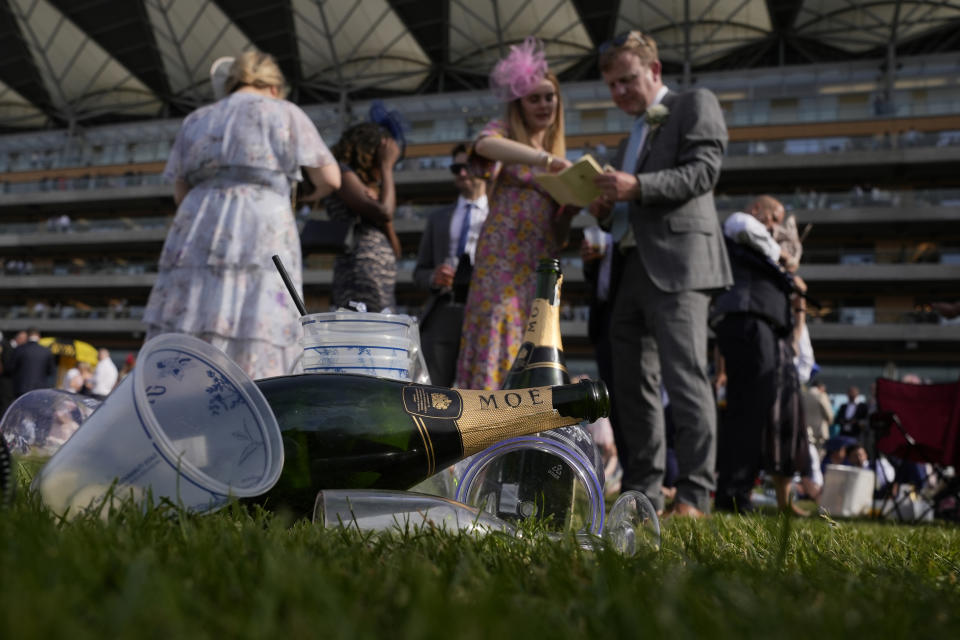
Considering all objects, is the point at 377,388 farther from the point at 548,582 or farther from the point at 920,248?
the point at 920,248

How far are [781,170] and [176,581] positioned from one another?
31.3 meters

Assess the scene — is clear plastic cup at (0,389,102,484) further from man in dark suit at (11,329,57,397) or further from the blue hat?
man in dark suit at (11,329,57,397)

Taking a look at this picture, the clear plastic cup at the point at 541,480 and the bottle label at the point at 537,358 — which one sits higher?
the bottle label at the point at 537,358

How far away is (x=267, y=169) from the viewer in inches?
119

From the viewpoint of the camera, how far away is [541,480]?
4.81 ft

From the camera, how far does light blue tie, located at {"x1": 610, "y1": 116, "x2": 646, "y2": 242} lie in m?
3.25

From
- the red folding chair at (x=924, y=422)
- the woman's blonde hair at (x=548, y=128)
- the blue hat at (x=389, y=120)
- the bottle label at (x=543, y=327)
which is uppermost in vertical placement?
the blue hat at (x=389, y=120)

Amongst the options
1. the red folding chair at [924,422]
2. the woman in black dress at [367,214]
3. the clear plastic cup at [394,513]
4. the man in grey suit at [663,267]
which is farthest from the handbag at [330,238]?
the red folding chair at [924,422]

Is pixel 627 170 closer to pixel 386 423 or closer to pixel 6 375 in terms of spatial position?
pixel 386 423

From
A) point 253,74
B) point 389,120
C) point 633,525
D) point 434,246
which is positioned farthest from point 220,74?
point 633,525

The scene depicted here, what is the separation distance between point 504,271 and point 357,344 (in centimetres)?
158

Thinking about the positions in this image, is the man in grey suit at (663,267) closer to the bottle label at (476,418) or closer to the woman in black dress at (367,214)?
the woman in black dress at (367,214)

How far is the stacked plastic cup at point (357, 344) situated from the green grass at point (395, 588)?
0.49 metres

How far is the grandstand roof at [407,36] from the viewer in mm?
30109
